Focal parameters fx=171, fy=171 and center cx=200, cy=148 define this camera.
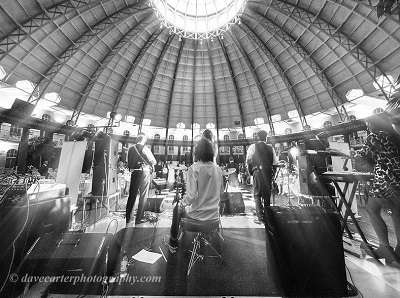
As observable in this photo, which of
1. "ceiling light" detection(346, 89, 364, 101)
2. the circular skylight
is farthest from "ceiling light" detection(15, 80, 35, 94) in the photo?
"ceiling light" detection(346, 89, 364, 101)

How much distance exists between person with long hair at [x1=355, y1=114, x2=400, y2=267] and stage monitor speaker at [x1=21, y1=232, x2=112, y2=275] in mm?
4382

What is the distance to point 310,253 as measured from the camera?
1936 mm

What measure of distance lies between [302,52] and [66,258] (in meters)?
18.4

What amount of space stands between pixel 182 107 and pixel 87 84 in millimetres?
9481

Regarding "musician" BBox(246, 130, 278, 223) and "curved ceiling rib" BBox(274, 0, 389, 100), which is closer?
"musician" BBox(246, 130, 278, 223)

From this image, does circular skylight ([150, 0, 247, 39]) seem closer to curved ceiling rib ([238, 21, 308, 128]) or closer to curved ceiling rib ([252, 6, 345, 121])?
curved ceiling rib ([238, 21, 308, 128])

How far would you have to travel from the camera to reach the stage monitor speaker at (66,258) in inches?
82.8

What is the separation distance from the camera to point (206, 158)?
2.84 metres

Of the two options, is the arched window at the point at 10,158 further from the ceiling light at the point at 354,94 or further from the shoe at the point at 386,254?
the ceiling light at the point at 354,94

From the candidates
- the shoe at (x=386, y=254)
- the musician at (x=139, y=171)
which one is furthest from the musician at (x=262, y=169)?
the musician at (x=139, y=171)

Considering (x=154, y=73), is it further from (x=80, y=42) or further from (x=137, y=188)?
(x=137, y=188)

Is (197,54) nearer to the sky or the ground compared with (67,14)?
nearer to the sky

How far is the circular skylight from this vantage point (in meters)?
12.4

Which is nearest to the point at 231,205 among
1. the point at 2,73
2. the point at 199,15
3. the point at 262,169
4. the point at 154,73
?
the point at 262,169
